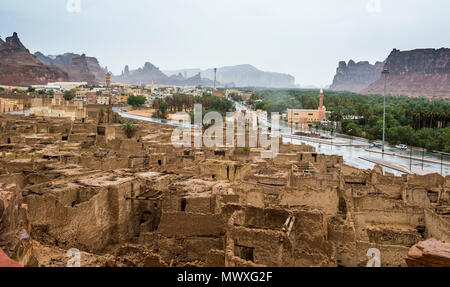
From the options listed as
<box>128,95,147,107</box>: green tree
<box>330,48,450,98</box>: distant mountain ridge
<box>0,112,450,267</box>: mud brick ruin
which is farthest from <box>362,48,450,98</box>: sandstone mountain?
<box>0,112,450,267</box>: mud brick ruin

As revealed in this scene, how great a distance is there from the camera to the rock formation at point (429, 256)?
4.08m

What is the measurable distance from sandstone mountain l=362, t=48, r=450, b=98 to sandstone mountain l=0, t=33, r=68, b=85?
12163cm

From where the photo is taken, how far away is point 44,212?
9.86 meters

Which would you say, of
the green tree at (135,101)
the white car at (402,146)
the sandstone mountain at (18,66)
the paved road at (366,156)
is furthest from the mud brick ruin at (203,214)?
the sandstone mountain at (18,66)

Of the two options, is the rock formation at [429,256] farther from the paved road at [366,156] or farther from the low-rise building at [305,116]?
the low-rise building at [305,116]

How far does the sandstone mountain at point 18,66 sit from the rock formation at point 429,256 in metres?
112

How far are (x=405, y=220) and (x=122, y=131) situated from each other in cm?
2411

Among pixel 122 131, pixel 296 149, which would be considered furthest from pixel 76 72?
pixel 296 149

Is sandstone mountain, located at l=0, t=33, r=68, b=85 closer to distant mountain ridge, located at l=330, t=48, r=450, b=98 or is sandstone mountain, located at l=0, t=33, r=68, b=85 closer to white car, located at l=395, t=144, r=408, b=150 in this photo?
white car, located at l=395, t=144, r=408, b=150

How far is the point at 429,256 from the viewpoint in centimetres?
415

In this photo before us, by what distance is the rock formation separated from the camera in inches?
161

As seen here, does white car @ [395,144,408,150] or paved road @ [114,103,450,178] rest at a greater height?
white car @ [395,144,408,150]
